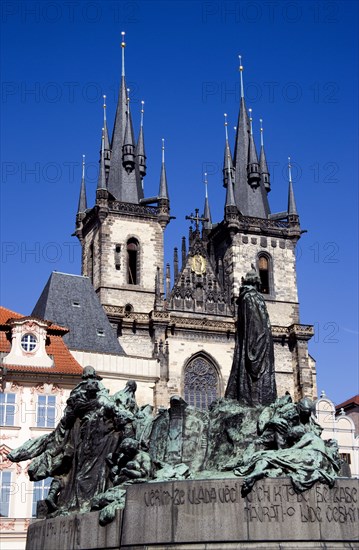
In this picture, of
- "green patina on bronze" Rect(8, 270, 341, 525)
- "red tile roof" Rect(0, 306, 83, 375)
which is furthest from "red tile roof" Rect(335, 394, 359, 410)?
"green patina on bronze" Rect(8, 270, 341, 525)

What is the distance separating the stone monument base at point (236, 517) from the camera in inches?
341

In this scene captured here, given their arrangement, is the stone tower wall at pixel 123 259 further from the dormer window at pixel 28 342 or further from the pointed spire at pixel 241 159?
the dormer window at pixel 28 342

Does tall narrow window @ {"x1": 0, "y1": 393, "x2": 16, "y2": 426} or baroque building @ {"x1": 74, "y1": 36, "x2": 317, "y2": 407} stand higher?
baroque building @ {"x1": 74, "y1": 36, "x2": 317, "y2": 407}

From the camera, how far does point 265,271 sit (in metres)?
52.0

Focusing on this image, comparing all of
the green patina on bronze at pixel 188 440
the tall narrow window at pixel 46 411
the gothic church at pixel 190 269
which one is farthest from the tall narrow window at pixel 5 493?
the gothic church at pixel 190 269

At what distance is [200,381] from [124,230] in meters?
10.3

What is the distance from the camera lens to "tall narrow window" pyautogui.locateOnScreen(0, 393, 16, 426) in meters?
25.7

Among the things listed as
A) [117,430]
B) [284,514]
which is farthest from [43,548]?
[284,514]

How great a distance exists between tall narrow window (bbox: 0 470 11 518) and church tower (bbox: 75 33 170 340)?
20.8 m

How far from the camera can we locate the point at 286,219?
54375mm

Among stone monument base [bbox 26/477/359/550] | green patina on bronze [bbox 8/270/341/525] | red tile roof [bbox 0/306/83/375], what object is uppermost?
red tile roof [bbox 0/306/83/375]

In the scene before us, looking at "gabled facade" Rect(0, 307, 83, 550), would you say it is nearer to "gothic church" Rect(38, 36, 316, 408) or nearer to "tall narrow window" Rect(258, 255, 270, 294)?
"gothic church" Rect(38, 36, 316, 408)

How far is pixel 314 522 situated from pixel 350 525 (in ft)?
1.42

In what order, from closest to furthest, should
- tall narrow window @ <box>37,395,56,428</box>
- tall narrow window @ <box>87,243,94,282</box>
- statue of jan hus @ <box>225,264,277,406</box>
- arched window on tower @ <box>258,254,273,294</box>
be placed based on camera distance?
statue of jan hus @ <box>225,264,277,406</box> → tall narrow window @ <box>37,395,56,428</box> → tall narrow window @ <box>87,243,94,282</box> → arched window on tower @ <box>258,254,273,294</box>
